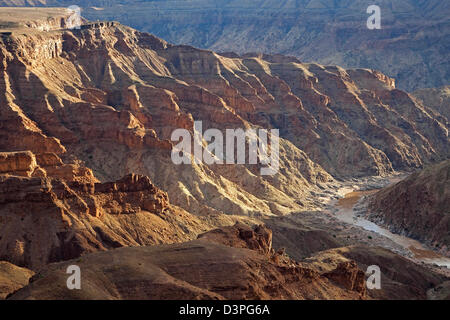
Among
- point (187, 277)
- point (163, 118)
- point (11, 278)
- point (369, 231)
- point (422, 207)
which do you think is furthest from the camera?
point (163, 118)

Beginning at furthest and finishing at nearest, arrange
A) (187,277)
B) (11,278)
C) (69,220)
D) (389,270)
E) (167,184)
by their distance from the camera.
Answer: (167,184) < (389,270) < (69,220) < (11,278) < (187,277)

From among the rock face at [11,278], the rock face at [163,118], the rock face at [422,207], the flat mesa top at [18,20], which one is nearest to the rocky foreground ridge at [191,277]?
the rock face at [11,278]

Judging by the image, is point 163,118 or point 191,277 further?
point 163,118

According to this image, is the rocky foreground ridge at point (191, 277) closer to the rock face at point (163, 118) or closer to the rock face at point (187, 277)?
the rock face at point (187, 277)

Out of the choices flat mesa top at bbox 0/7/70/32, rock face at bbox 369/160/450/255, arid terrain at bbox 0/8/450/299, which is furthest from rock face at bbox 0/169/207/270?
flat mesa top at bbox 0/7/70/32

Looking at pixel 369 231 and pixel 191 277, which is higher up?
pixel 369 231

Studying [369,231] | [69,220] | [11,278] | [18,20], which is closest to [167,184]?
[369,231]

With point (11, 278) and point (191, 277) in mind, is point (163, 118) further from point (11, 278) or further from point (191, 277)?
point (191, 277)

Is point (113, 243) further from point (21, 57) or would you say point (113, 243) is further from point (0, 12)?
point (0, 12)
